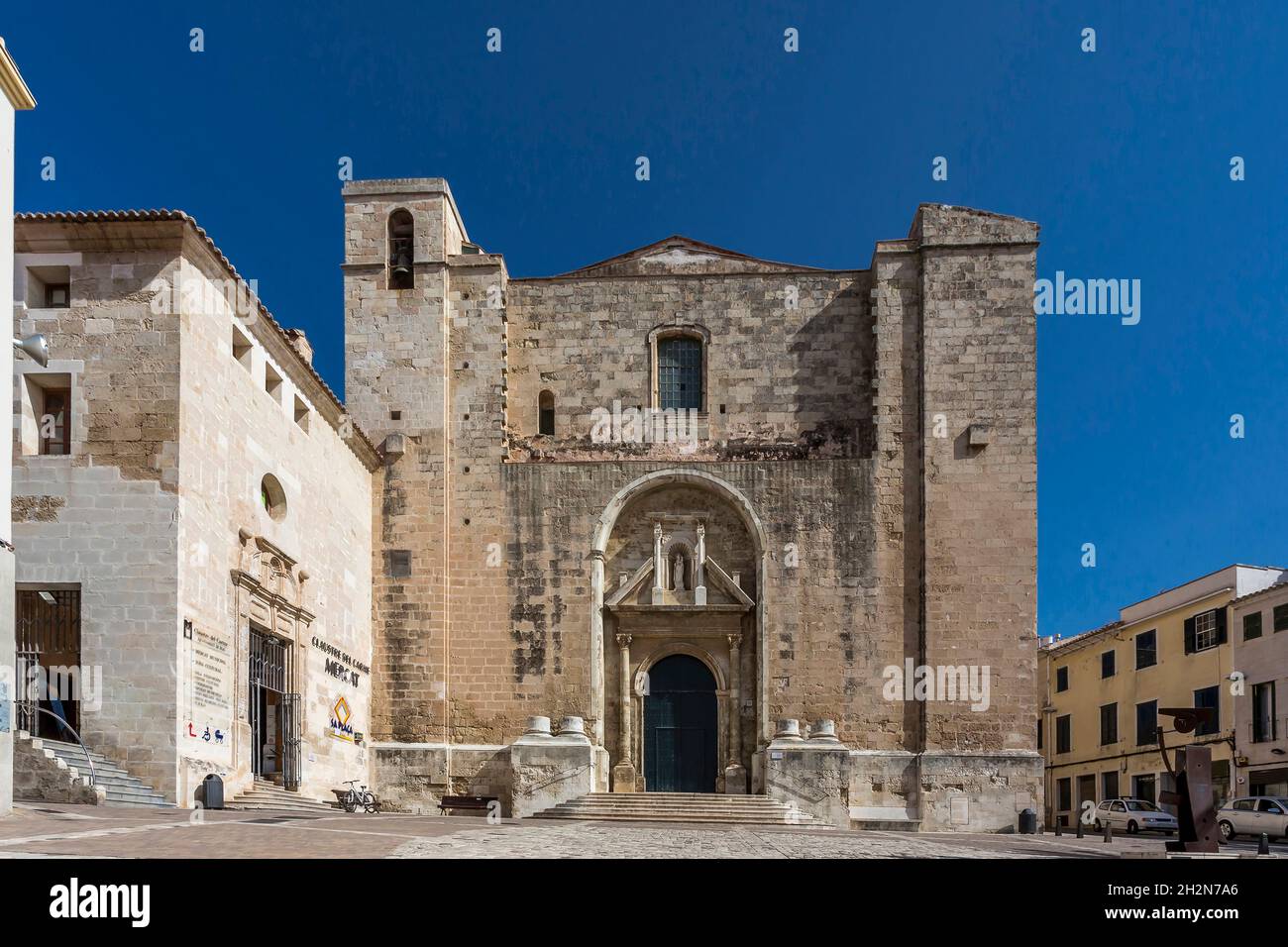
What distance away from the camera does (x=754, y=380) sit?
92.0 ft

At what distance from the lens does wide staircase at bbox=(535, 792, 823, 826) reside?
22578 mm

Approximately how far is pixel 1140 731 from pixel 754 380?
17.6 m

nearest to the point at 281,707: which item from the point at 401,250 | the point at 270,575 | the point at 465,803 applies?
the point at 270,575

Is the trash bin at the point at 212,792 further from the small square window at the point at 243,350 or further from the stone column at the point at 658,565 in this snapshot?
the stone column at the point at 658,565

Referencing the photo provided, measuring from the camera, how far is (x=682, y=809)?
22.9 meters

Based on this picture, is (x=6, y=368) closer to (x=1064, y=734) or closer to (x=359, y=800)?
(x=359, y=800)

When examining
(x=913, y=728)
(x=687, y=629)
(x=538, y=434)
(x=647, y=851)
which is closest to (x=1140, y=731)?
(x=913, y=728)

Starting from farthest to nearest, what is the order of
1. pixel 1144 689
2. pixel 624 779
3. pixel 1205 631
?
pixel 1144 689, pixel 1205 631, pixel 624 779

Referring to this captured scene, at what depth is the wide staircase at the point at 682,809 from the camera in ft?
74.1

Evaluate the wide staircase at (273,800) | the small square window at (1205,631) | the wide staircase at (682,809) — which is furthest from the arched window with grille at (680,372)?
the small square window at (1205,631)

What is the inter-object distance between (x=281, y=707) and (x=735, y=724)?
9.13 metres

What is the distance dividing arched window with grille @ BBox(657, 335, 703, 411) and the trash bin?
44.0 feet

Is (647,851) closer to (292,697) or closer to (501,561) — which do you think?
(292,697)

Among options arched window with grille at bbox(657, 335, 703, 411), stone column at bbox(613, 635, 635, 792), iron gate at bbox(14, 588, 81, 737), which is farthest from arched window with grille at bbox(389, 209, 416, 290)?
iron gate at bbox(14, 588, 81, 737)
